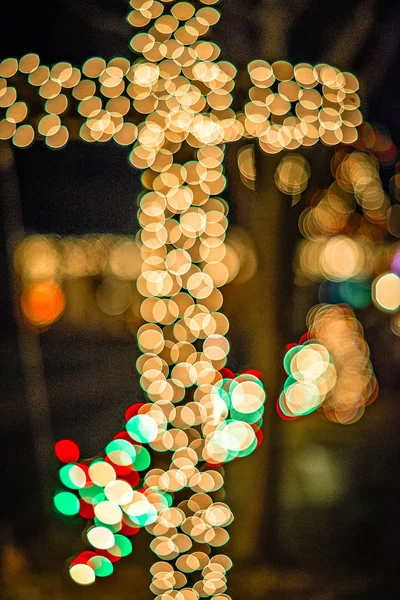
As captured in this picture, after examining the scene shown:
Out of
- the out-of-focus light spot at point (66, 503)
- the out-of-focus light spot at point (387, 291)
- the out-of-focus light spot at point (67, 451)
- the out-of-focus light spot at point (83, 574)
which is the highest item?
the out-of-focus light spot at point (387, 291)

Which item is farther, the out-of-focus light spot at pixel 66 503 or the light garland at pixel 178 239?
the out-of-focus light spot at pixel 66 503

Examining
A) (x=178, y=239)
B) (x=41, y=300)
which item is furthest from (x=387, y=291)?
(x=41, y=300)

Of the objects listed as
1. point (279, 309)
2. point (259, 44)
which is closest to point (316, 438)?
point (279, 309)

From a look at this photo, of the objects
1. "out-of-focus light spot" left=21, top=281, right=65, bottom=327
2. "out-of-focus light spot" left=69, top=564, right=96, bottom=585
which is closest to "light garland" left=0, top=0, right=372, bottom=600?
"out-of-focus light spot" left=69, top=564, right=96, bottom=585

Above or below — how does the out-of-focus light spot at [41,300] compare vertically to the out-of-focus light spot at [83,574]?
above

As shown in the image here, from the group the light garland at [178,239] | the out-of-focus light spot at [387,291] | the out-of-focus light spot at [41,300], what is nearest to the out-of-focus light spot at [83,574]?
the light garland at [178,239]

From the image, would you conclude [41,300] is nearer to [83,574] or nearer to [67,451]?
[67,451]

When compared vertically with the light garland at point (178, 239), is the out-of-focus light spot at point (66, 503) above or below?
below

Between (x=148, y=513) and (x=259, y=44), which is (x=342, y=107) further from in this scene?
(x=148, y=513)

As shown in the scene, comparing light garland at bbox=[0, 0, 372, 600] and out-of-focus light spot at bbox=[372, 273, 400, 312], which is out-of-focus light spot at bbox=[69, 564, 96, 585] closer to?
light garland at bbox=[0, 0, 372, 600]

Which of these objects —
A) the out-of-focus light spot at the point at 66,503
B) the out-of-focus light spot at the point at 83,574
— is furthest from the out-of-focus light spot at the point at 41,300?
the out-of-focus light spot at the point at 83,574

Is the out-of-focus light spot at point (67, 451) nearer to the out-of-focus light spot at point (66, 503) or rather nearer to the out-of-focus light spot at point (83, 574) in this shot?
the out-of-focus light spot at point (66, 503)

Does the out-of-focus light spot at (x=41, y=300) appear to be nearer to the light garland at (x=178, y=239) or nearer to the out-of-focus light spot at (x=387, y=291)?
the light garland at (x=178, y=239)

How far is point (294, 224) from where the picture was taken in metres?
0.85
